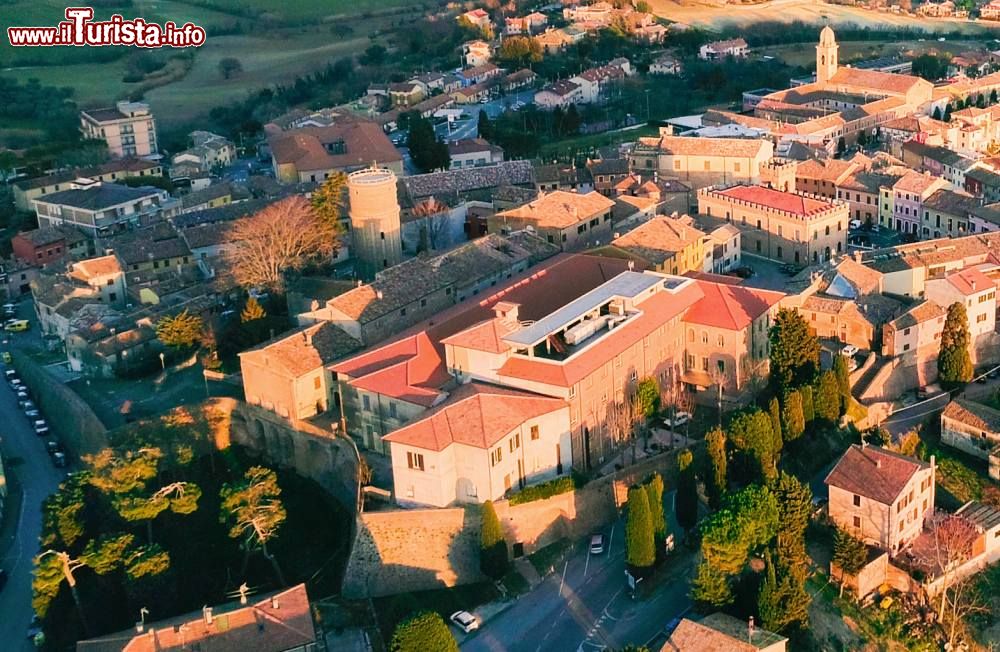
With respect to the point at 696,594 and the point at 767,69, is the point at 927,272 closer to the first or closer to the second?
the point at 696,594

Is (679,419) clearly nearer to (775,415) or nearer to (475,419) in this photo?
(775,415)

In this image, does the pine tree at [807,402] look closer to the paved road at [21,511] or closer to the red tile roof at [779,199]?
the red tile roof at [779,199]

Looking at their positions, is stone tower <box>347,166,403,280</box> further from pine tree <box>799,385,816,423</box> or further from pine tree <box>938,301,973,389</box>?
Answer: pine tree <box>938,301,973,389</box>

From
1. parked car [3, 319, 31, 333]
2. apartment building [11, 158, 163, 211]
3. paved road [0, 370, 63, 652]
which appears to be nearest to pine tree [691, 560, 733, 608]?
paved road [0, 370, 63, 652]

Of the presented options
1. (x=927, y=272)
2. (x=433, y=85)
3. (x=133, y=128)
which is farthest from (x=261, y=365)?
(x=433, y=85)

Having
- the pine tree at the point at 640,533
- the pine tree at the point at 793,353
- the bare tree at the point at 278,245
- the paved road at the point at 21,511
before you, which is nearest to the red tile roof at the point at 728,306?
the pine tree at the point at 793,353

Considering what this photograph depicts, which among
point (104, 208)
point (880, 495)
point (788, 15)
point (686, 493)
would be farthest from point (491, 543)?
point (788, 15)

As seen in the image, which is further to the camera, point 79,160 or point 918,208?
point 79,160
